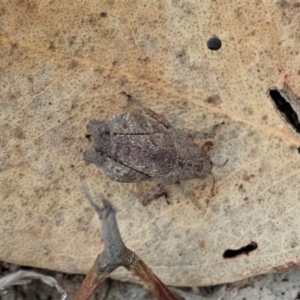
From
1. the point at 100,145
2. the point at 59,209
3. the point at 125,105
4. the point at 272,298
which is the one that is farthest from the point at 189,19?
the point at 272,298

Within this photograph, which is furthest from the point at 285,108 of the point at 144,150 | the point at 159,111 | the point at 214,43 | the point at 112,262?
the point at 112,262

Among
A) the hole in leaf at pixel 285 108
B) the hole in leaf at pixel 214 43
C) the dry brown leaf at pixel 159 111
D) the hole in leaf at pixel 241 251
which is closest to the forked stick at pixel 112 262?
the dry brown leaf at pixel 159 111

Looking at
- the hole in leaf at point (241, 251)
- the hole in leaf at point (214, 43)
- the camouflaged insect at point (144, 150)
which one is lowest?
the hole in leaf at point (241, 251)

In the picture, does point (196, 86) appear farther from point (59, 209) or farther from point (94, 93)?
point (59, 209)

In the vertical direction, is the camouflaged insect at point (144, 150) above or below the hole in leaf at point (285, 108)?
below

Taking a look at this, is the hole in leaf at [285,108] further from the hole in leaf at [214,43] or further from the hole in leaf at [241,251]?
the hole in leaf at [241,251]

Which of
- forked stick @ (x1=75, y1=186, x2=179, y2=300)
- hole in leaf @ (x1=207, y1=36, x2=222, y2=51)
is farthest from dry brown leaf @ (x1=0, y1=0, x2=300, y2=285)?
forked stick @ (x1=75, y1=186, x2=179, y2=300)

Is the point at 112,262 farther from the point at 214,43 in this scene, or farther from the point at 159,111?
the point at 214,43
